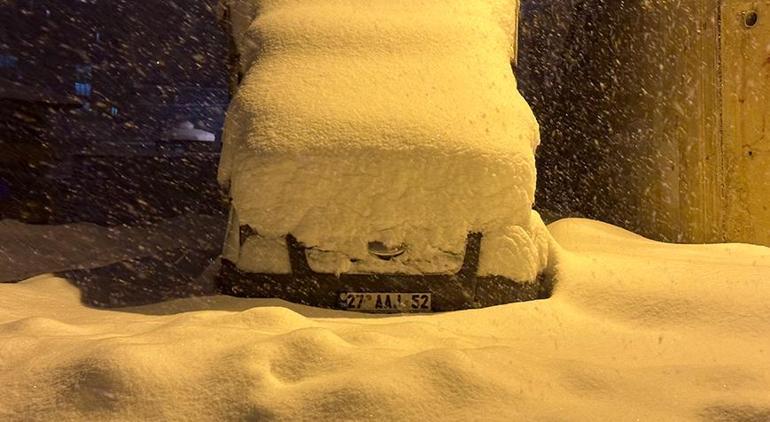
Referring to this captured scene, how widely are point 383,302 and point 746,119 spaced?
10.8 feet

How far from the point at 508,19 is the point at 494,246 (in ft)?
5.22

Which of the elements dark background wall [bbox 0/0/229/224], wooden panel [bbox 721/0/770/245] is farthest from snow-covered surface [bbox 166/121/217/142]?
wooden panel [bbox 721/0/770/245]

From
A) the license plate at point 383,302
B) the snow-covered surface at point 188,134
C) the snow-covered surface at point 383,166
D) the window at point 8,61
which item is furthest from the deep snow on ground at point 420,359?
the window at point 8,61

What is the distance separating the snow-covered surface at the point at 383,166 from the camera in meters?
3.08

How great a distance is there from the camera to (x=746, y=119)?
4910 millimetres

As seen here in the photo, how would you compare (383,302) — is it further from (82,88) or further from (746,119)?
(82,88)

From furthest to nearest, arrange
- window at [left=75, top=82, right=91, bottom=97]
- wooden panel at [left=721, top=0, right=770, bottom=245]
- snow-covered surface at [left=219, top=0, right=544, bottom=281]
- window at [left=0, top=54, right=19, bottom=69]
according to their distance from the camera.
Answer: window at [left=75, top=82, right=91, bottom=97], window at [left=0, top=54, right=19, bottom=69], wooden panel at [left=721, top=0, right=770, bottom=245], snow-covered surface at [left=219, top=0, right=544, bottom=281]

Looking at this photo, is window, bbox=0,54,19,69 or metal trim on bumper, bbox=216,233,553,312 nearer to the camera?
metal trim on bumper, bbox=216,233,553,312

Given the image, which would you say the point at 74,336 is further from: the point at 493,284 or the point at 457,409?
the point at 493,284

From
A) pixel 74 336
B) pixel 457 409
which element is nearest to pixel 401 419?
pixel 457 409

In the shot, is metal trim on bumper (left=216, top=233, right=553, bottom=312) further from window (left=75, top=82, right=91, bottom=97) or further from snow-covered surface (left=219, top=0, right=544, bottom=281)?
window (left=75, top=82, right=91, bottom=97)

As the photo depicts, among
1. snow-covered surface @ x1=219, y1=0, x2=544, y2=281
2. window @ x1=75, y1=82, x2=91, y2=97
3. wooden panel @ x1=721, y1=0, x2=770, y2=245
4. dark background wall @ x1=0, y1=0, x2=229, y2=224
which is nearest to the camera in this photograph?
snow-covered surface @ x1=219, y1=0, x2=544, y2=281

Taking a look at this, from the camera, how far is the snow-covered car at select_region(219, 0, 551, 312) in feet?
10.1

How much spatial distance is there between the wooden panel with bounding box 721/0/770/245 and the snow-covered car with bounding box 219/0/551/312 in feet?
7.61
